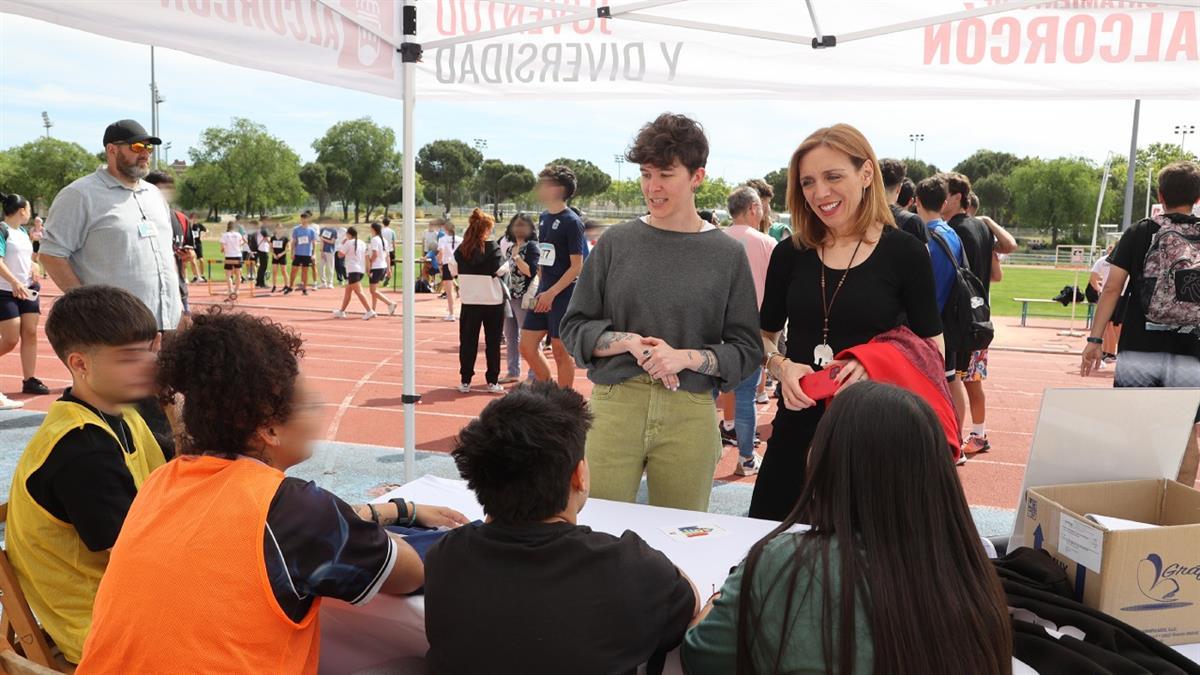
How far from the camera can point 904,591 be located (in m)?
1.26

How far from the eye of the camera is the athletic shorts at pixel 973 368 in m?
5.60

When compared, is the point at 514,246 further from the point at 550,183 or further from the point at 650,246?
the point at 650,246

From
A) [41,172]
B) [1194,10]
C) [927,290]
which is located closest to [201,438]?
[927,290]

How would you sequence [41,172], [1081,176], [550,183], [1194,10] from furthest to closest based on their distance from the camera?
[1081,176], [41,172], [550,183], [1194,10]

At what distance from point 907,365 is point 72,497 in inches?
81.4

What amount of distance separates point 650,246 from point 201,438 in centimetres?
150

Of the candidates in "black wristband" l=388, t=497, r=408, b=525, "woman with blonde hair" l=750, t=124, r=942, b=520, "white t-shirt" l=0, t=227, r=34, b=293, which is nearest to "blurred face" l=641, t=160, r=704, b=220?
"woman with blonde hair" l=750, t=124, r=942, b=520

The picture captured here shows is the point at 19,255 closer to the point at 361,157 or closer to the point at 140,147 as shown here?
the point at 140,147

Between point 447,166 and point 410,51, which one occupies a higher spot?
point 447,166

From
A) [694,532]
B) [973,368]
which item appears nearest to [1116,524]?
[694,532]

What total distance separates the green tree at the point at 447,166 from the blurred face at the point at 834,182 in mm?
74762

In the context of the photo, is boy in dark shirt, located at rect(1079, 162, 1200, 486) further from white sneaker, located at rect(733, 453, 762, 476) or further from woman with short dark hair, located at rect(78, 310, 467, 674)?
woman with short dark hair, located at rect(78, 310, 467, 674)

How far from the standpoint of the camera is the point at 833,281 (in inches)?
97.7

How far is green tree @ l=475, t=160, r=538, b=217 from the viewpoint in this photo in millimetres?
69188
